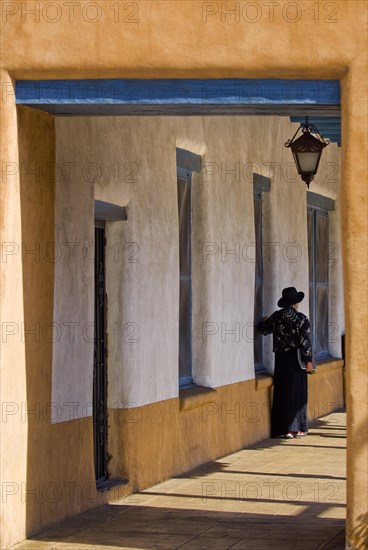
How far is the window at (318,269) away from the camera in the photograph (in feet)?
62.4

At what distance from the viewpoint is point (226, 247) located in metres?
14.2

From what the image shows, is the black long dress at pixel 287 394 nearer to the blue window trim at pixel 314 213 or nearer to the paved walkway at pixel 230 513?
the paved walkway at pixel 230 513

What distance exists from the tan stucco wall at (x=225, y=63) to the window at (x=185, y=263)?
425 cm

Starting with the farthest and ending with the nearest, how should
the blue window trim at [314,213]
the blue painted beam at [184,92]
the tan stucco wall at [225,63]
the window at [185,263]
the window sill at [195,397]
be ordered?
the blue window trim at [314,213], the window at [185,263], the window sill at [195,397], the blue painted beam at [184,92], the tan stucco wall at [225,63]

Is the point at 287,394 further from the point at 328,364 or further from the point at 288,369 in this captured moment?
the point at 328,364

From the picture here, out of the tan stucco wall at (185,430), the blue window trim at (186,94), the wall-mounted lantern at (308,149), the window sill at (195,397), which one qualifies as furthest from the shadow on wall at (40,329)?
the wall-mounted lantern at (308,149)

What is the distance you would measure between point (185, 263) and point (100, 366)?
2259mm

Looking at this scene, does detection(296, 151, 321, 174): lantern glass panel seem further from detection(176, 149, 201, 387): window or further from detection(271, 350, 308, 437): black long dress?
detection(271, 350, 308, 437): black long dress

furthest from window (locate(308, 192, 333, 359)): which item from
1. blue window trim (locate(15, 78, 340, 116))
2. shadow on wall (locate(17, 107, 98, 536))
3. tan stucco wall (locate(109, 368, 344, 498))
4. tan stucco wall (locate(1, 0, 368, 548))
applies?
tan stucco wall (locate(1, 0, 368, 548))

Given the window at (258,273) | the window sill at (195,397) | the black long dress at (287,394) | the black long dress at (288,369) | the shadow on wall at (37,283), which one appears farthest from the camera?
the window at (258,273)

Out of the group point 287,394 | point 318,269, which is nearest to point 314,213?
point 318,269

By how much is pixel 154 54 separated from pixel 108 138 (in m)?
2.45

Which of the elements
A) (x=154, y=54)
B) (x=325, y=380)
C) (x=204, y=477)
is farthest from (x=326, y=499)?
(x=325, y=380)

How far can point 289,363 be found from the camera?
51.8ft
